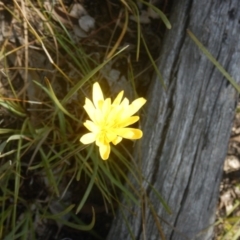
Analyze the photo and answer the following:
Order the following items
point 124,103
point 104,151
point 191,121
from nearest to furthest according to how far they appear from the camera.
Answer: point 104,151
point 124,103
point 191,121

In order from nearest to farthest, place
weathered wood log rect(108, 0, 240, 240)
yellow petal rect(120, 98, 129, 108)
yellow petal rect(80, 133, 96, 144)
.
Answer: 1. yellow petal rect(80, 133, 96, 144)
2. yellow petal rect(120, 98, 129, 108)
3. weathered wood log rect(108, 0, 240, 240)

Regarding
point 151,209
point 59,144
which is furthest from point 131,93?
point 151,209

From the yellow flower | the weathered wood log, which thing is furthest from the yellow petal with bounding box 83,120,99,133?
the weathered wood log

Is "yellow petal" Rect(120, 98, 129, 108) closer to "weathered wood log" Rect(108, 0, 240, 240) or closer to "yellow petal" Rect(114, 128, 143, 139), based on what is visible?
"yellow petal" Rect(114, 128, 143, 139)

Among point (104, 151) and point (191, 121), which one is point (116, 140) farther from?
point (191, 121)

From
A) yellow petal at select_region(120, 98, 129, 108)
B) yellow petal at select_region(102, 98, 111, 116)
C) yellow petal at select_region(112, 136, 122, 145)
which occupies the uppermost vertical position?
yellow petal at select_region(120, 98, 129, 108)

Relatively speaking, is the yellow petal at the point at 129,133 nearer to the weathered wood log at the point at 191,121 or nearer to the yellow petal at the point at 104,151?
the yellow petal at the point at 104,151

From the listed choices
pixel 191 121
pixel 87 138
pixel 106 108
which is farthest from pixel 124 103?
pixel 191 121

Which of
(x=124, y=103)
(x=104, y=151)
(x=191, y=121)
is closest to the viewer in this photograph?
(x=104, y=151)

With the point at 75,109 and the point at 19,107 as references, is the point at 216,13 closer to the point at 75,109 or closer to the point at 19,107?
the point at 75,109

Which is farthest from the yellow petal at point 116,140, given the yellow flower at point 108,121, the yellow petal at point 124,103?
the yellow petal at point 124,103

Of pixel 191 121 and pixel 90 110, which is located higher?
pixel 191 121
